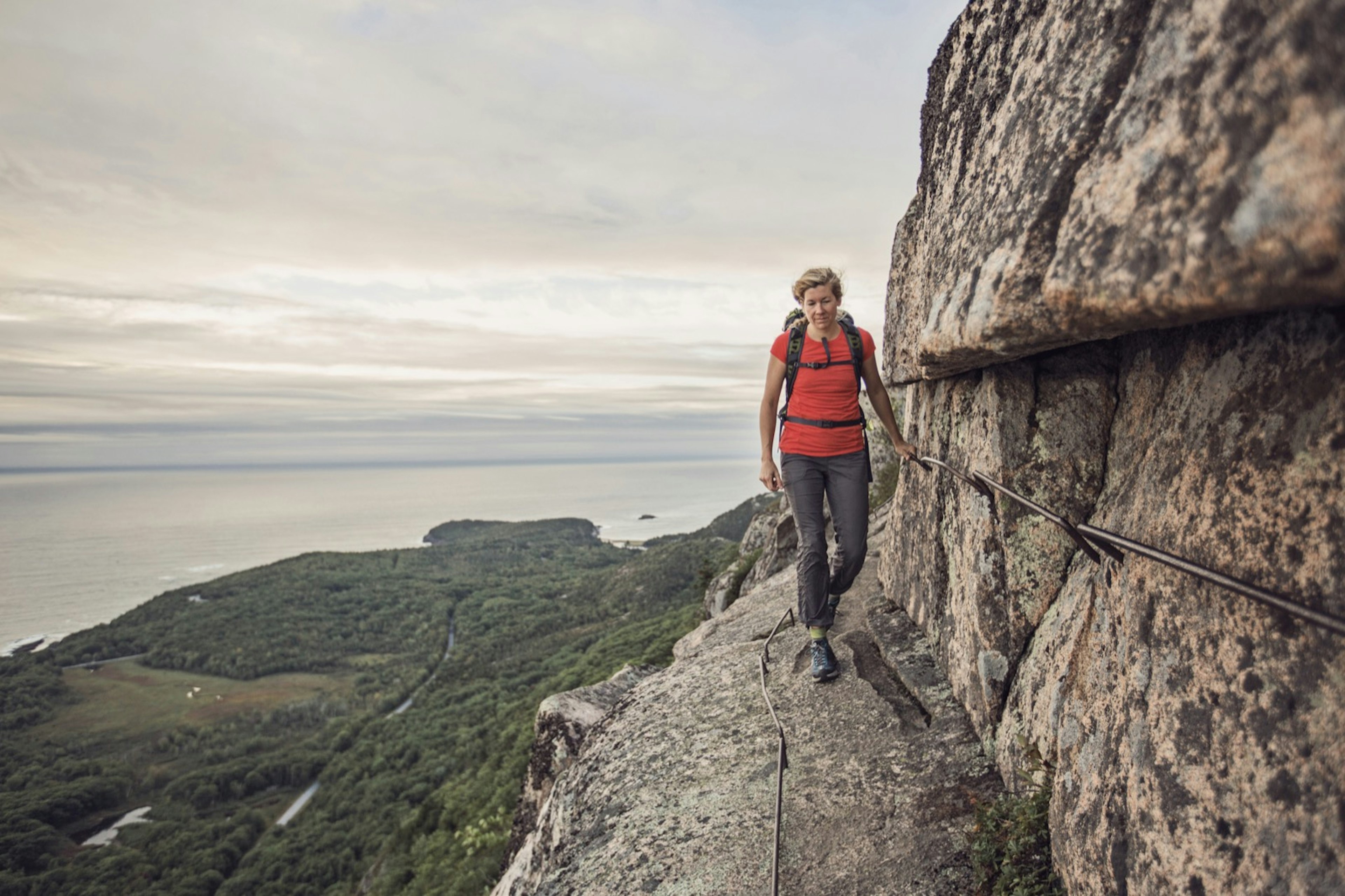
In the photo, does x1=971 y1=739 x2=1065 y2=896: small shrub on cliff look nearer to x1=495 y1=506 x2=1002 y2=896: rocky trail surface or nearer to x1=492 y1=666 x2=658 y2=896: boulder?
x1=495 y1=506 x2=1002 y2=896: rocky trail surface

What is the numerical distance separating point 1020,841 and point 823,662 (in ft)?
8.48

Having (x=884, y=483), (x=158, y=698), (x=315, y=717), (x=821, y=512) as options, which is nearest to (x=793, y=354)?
(x=821, y=512)

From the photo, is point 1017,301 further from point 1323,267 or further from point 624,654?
point 624,654

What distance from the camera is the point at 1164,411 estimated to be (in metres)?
3.38

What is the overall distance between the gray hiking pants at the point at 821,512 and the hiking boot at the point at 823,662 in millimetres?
189

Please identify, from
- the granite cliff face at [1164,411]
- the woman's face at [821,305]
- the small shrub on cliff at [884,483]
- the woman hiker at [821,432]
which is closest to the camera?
the granite cliff face at [1164,411]

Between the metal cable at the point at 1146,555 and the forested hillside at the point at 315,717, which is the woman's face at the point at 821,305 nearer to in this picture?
the metal cable at the point at 1146,555

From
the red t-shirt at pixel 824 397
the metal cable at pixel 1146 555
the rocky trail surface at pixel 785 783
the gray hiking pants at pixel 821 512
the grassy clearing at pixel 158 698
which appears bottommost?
the grassy clearing at pixel 158 698

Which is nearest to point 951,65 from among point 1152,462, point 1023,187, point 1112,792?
point 1023,187

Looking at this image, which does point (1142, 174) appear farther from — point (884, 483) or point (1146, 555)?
point (884, 483)

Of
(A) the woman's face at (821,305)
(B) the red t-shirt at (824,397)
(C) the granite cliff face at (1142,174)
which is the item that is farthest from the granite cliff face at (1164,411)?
(B) the red t-shirt at (824,397)

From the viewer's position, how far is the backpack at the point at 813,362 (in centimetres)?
579

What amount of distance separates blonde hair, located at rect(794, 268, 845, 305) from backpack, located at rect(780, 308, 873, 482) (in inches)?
9.6

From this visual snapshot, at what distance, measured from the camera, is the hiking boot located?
6.29 metres
